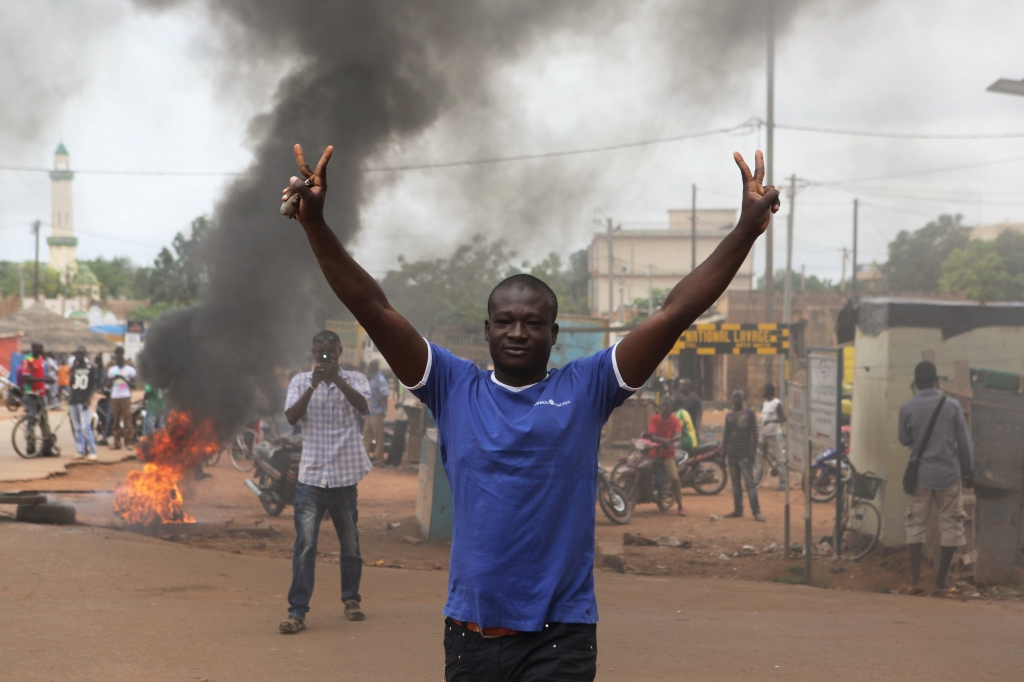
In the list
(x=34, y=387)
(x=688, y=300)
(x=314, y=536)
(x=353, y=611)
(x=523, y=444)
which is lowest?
(x=353, y=611)

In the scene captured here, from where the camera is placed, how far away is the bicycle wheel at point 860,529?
8.14m

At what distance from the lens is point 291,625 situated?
A: 4.98 m

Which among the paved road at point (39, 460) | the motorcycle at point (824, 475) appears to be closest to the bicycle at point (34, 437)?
the paved road at point (39, 460)

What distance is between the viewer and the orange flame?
8.71 meters

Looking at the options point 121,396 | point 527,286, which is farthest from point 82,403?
point 527,286

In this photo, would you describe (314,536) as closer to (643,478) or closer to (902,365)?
(902,365)

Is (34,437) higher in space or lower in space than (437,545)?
higher

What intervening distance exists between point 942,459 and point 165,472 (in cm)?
704

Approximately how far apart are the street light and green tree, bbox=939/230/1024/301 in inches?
1370

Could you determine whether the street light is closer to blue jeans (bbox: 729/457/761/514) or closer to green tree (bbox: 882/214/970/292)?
blue jeans (bbox: 729/457/761/514)

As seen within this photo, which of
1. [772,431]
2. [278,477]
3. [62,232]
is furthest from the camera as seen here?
[62,232]

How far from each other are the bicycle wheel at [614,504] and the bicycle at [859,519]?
2.49m

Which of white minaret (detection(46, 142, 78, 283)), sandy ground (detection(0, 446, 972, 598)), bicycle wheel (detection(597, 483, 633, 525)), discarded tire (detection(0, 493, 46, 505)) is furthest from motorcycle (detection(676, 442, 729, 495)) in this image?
white minaret (detection(46, 142, 78, 283))

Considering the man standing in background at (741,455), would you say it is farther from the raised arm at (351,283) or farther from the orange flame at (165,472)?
the raised arm at (351,283)
